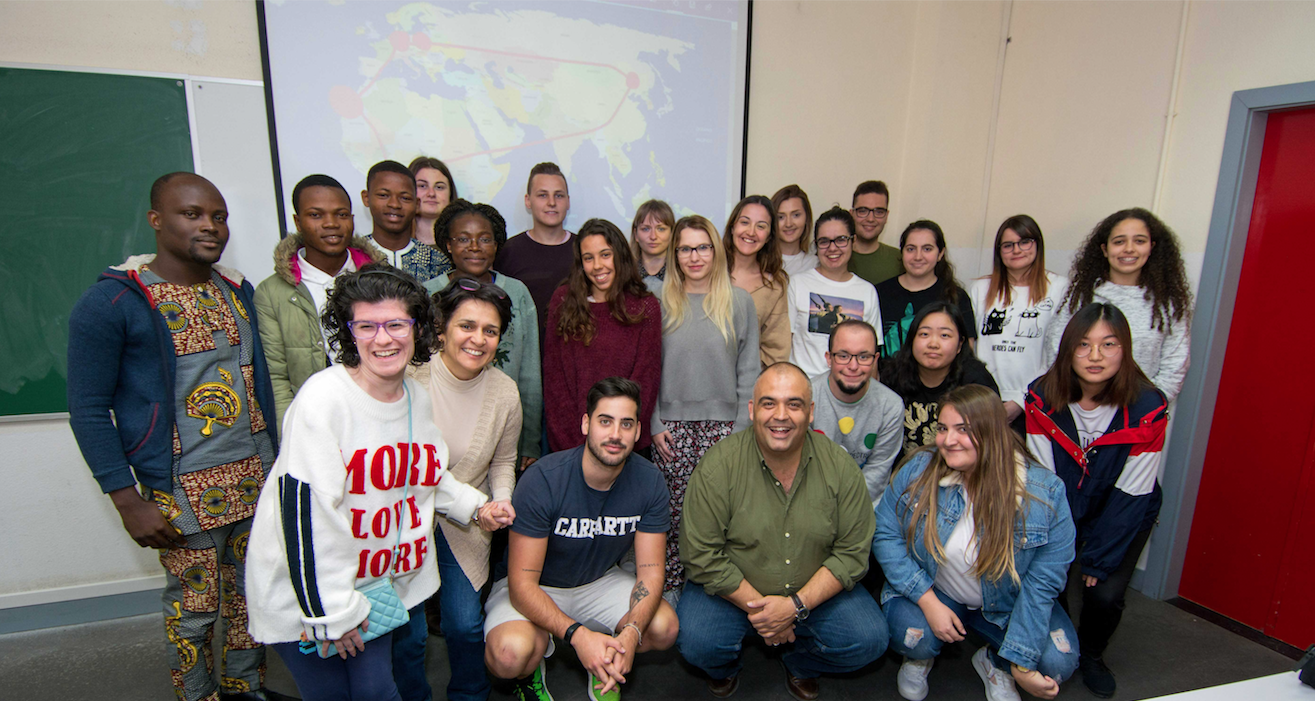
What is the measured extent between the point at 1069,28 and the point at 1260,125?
1.12 meters

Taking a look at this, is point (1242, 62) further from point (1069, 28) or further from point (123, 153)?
point (123, 153)

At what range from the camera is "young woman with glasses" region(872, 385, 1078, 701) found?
2002 millimetres

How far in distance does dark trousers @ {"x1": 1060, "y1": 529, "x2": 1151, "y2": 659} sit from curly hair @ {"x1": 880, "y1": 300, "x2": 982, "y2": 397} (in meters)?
0.82

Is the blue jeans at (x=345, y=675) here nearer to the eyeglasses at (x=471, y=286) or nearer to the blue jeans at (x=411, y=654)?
the blue jeans at (x=411, y=654)

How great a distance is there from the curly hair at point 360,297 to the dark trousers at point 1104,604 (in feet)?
8.16

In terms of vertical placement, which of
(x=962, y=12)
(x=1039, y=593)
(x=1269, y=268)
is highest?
(x=962, y=12)

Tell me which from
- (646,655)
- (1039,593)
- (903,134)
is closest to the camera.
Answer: (1039,593)

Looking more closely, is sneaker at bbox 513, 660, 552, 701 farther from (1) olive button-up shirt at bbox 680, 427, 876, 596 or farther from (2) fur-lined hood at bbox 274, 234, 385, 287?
(2) fur-lined hood at bbox 274, 234, 385, 287

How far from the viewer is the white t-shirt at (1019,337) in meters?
2.75

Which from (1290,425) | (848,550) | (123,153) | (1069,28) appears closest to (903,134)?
(1069,28)

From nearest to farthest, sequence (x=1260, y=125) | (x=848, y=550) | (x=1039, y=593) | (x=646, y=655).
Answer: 1. (x=1039, y=593)
2. (x=848, y=550)
3. (x=646, y=655)
4. (x=1260, y=125)

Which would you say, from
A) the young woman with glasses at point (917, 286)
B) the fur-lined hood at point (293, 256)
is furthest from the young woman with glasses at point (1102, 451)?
the fur-lined hood at point (293, 256)

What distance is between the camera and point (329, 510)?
1411 mm

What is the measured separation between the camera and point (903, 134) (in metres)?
3.97
